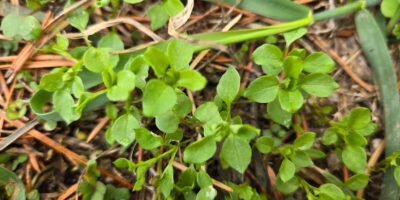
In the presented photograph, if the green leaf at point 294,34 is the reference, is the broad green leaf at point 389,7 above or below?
above

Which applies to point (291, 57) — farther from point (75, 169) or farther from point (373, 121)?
point (75, 169)

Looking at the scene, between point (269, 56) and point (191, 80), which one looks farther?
point (269, 56)

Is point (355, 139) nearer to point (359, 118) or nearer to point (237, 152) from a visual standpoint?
point (359, 118)

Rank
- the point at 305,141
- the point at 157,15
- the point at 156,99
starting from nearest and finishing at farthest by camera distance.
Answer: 1. the point at 156,99
2. the point at 305,141
3. the point at 157,15

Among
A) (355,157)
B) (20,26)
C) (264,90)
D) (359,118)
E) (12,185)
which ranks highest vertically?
(20,26)

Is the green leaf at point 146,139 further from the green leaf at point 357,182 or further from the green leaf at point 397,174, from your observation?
the green leaf at point 397,174

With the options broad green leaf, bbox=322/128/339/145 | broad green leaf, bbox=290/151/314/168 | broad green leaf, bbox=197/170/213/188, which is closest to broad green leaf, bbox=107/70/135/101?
broad green leaf, bbox=197/170/213/188

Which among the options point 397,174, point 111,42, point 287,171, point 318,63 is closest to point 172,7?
point 111,42

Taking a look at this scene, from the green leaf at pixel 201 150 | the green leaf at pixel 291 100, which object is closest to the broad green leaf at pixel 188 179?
the green leaf at pixel 201 150
